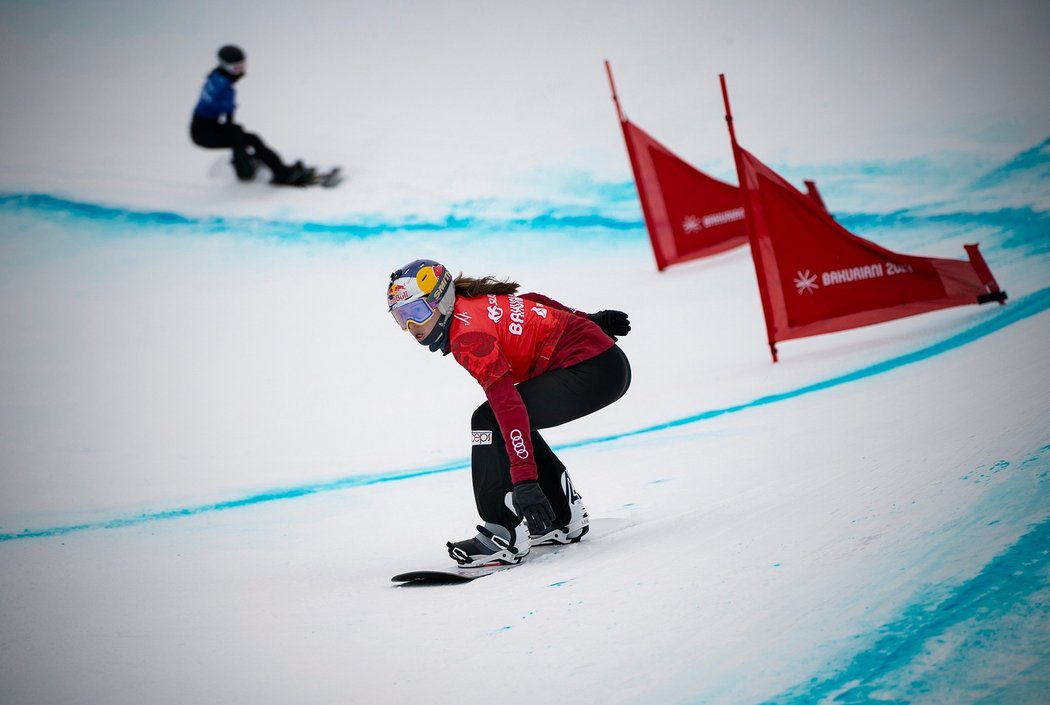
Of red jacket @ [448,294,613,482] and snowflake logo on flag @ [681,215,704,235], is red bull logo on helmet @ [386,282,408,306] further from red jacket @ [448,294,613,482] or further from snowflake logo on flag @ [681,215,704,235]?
snowflake logo on flag @ [681,215,704,235]

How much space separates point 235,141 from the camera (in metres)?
7.67

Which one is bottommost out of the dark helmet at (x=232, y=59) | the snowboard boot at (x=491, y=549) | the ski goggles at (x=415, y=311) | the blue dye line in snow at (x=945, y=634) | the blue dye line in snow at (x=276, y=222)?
the blue dye line in snow at (x=945, y=634)

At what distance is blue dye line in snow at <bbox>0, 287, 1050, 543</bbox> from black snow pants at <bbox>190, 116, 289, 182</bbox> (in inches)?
178

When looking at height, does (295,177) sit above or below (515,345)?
above

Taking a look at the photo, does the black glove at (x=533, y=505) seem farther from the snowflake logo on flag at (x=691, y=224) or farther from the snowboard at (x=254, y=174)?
the snowboard at (x=254, y=174)

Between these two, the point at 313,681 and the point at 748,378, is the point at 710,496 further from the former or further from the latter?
the point at 748,378

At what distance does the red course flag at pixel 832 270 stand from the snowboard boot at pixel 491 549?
93.0 inches

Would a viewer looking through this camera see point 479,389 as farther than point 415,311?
Yes

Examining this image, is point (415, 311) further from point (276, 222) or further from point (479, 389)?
point (276, 222)

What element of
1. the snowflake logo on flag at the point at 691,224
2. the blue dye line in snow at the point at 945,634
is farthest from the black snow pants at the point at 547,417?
the snowflake logo on flag at the point at 691,224

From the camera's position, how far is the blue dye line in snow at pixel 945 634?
152cm

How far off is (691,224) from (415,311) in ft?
15.0

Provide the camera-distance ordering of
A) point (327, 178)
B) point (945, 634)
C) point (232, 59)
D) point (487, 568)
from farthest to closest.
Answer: point (327, 178)
point (232, 59)
point (487, 568)
point (945, 634)

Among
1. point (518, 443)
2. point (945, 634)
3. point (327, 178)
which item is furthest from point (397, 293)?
point (327, 178)
